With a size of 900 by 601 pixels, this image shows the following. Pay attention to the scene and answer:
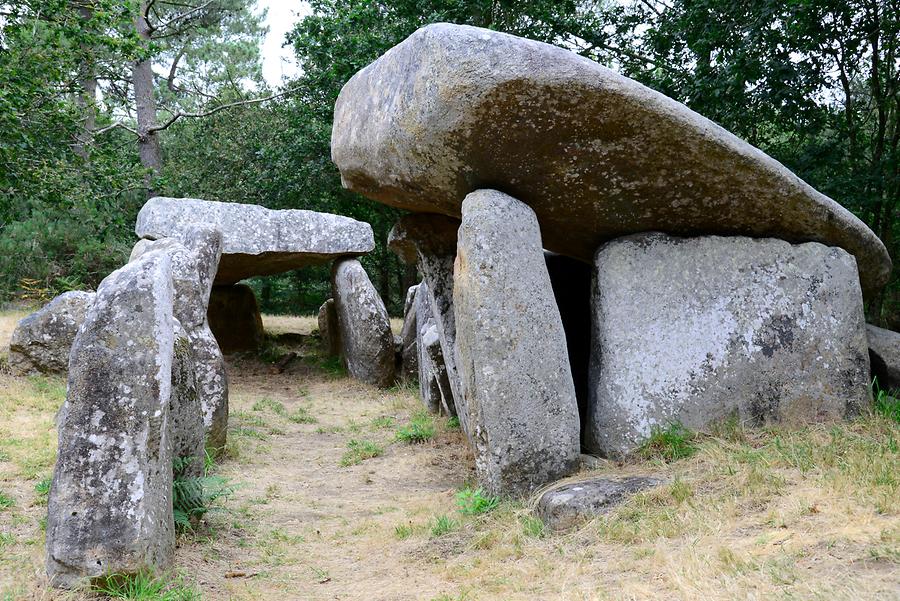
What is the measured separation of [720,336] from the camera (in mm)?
5707

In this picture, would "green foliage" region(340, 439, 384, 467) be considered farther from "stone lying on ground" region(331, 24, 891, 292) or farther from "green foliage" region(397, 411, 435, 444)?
"stone lying on ground" region(331, 24, 891, 292)

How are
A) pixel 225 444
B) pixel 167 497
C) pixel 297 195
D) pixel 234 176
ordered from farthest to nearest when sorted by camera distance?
pixel 234 176
pixel 297 195
pixel 225 444
pixel 167 497

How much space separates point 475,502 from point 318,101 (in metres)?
11.0

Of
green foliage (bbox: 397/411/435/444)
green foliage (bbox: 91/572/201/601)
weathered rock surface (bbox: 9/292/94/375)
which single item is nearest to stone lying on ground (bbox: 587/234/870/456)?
green foliage (bbox: 397/411/435/444)

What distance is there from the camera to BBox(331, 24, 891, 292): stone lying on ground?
4.95 meters

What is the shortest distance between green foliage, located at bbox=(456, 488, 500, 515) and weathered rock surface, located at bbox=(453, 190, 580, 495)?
0.21 feet

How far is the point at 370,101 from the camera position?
19.8 ft

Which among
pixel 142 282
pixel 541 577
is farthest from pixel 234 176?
pixel 541 577

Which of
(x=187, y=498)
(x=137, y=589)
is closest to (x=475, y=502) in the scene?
(x=187, y=498)

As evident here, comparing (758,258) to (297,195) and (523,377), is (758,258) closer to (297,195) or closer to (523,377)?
(523,377)

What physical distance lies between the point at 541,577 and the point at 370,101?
3.68 meters

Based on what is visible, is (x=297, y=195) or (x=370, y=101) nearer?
(x=370, y=101)

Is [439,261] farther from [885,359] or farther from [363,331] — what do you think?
[363,331]

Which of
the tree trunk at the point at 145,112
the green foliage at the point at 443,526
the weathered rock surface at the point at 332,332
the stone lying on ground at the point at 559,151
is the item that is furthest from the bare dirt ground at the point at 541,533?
the tree trunk at the point at 145,112
